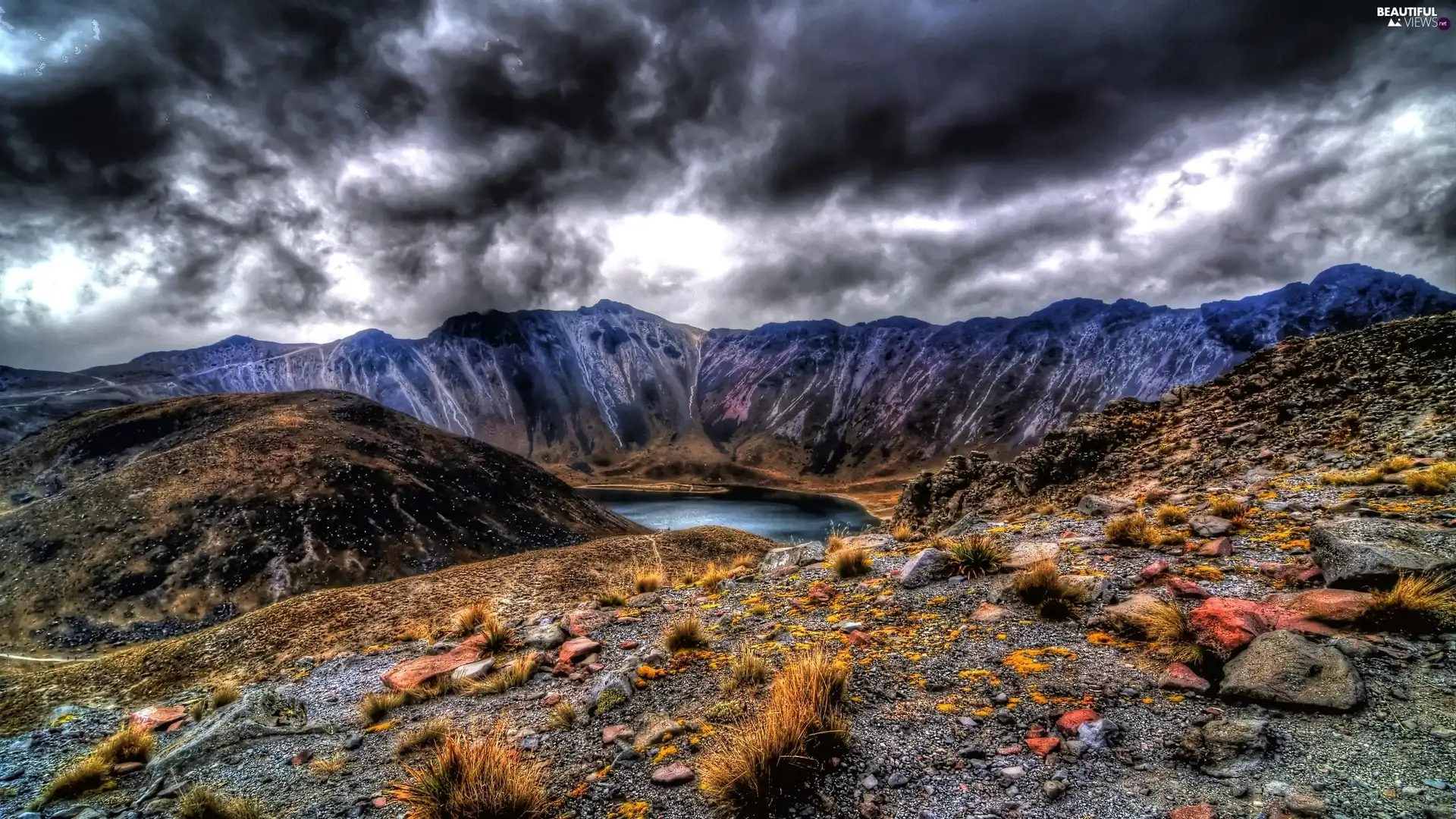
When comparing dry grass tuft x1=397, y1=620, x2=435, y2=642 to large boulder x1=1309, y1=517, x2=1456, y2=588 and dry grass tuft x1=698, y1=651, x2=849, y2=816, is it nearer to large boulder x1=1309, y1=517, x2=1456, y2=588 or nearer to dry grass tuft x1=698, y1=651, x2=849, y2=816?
dry grass tuft x1=698, y1=651, x2=849, y2=816

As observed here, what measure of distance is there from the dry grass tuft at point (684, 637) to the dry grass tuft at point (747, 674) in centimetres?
145

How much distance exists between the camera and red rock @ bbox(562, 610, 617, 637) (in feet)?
28.7

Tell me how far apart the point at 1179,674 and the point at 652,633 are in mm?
6244

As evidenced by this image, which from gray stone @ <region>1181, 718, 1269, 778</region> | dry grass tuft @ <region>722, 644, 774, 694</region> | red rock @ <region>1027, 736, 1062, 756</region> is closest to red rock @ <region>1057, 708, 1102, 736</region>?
red rock @ <region>1027, 736, 1062, 756</region>

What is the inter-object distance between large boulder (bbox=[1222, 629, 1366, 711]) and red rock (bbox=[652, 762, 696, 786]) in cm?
410

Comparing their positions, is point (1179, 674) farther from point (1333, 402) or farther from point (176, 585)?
point (176, 585)

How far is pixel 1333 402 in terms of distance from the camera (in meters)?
11.0

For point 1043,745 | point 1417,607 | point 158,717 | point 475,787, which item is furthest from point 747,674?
point 158,717

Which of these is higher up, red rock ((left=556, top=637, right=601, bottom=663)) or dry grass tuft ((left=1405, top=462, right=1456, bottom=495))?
dry grass tuft ((left=1405, top=462, right=1456, bottom=495))

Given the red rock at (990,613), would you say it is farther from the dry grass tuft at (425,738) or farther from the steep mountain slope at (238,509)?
the steep mountain slope at (238,509)

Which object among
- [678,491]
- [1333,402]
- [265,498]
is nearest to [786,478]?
[678,491]

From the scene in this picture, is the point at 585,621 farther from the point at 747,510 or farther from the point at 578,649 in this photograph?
the point at 747,510

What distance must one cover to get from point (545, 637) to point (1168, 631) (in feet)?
26.3

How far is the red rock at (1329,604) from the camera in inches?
174
